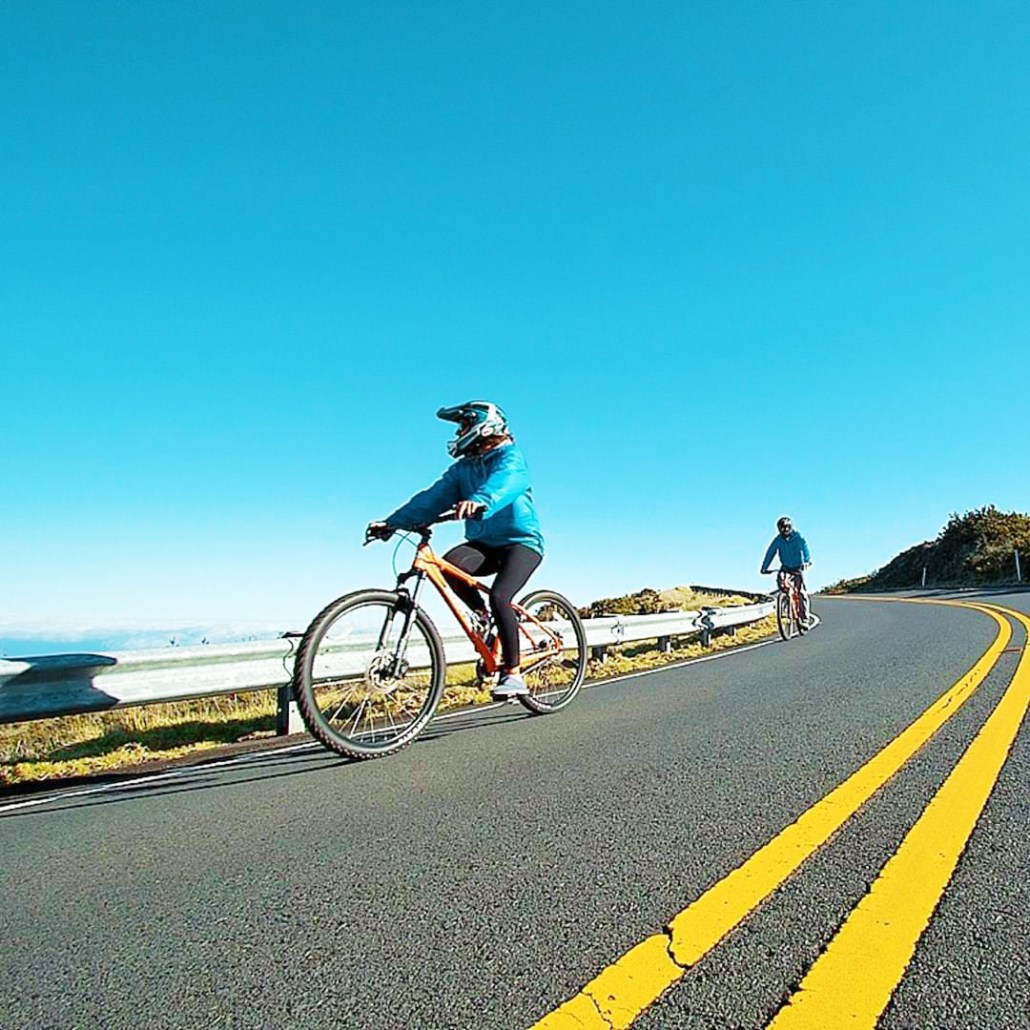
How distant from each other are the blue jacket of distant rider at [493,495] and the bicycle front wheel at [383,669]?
66cm

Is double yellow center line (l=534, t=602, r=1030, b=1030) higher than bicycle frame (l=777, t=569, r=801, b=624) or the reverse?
the reverse

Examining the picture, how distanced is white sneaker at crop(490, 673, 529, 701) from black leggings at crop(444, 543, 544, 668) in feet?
0.25

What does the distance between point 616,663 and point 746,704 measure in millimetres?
4613

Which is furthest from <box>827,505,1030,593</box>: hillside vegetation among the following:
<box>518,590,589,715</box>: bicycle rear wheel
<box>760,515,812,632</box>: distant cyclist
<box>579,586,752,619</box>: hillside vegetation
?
<box>518,590,589,715</box>: bicycle rear wheel

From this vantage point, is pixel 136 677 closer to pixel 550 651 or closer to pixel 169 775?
pixel 169 775

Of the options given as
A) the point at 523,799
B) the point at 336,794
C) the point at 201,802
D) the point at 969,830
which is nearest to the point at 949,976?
the point at 969,830

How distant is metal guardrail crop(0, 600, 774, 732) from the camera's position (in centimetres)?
450

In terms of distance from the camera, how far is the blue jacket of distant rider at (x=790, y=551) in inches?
528

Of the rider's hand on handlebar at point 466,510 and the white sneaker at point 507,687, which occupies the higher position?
the rider's hand on handlebar at point 466,510

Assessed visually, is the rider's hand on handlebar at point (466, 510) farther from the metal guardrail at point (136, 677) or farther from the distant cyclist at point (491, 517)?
the metal guardrail at point (136, 677)

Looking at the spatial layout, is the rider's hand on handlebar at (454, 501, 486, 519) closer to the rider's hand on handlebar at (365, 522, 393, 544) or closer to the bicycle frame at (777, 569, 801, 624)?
the rider's hand on handlebar at (365, 522, 393, 544)

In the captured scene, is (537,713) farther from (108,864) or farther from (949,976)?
(949,976)

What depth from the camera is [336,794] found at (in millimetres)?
3482

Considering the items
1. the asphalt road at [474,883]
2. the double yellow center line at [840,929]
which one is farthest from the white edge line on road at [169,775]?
the double yellow center line at [840,929]
